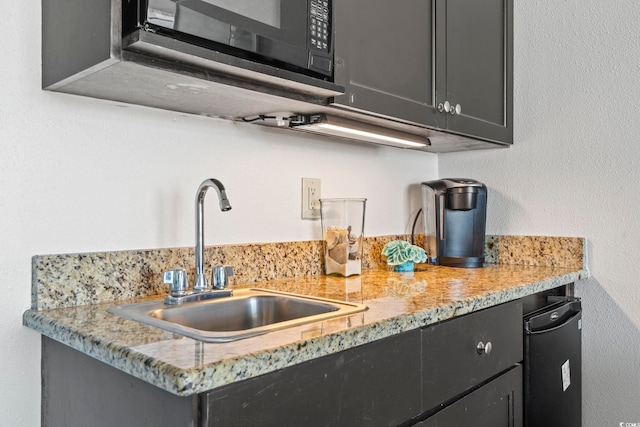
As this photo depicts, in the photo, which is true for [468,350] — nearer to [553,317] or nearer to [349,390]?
[349,390]

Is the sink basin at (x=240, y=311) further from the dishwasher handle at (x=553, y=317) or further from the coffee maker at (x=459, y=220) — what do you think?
the coffee maker at (x=459, y=220)

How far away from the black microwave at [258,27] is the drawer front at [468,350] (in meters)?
0.64

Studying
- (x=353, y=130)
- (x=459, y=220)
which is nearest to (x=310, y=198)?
(x=353, y=130)

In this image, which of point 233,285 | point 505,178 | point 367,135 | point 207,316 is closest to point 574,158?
point 505,178

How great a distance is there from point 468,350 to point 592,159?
3.25ft

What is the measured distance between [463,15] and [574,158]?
0.65m

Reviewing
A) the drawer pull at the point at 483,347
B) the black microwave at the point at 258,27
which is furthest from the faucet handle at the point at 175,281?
the drawer pull at the point at 483,347

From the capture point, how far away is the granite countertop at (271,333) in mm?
672

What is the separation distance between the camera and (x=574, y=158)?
1789 millimetres

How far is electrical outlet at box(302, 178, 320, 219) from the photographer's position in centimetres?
158

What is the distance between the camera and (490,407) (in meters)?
1.24

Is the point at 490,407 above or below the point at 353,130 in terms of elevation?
below

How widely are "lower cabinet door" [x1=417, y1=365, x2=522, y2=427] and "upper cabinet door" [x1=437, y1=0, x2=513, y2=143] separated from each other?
2.54 ft

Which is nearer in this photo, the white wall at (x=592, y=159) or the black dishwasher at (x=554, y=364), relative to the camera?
the black dishwasher at (x=554, y=364)
